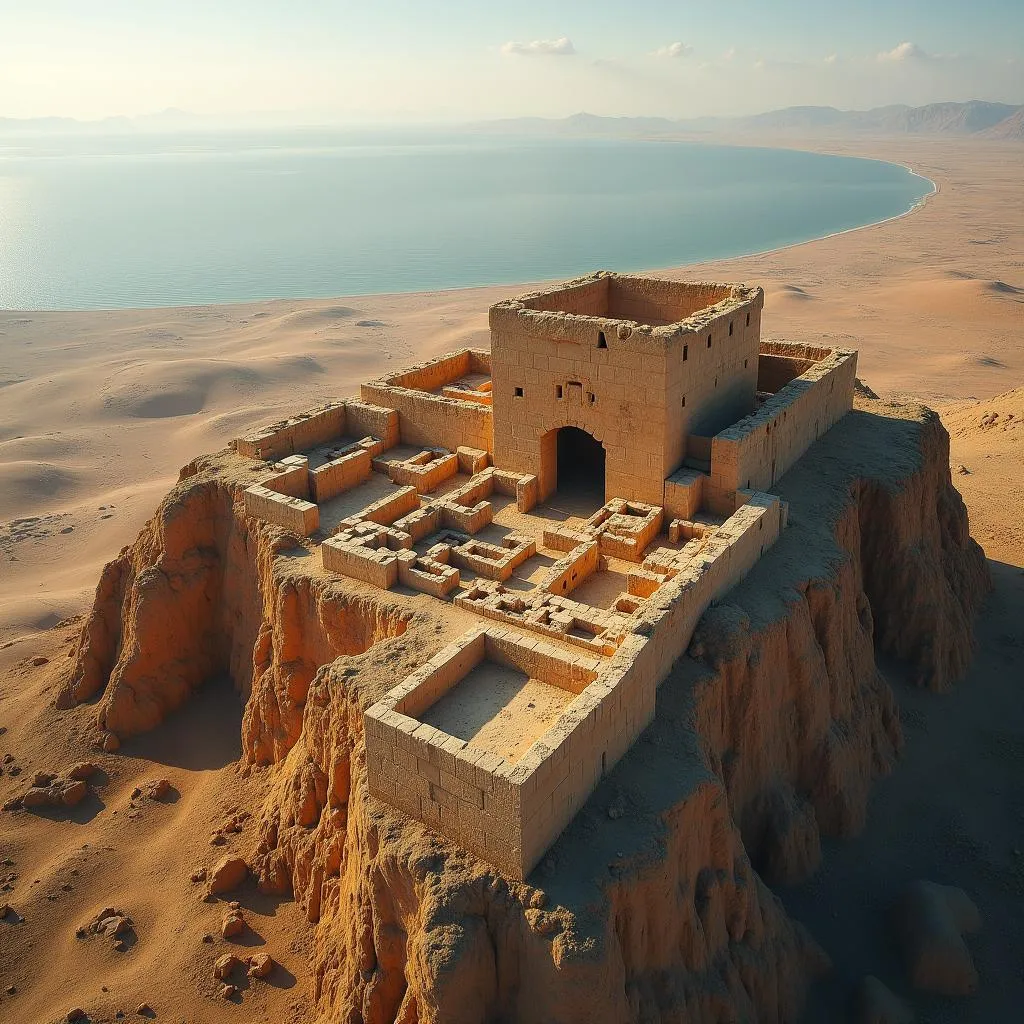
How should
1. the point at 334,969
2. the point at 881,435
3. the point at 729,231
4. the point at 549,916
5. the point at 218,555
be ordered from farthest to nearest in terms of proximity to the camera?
the point at 729,231, the point at 881,435, the point at 218,555, the point at 334,969, the point at 549,916

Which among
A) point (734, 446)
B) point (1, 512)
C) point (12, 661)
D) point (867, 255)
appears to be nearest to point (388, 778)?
point (734, 446)

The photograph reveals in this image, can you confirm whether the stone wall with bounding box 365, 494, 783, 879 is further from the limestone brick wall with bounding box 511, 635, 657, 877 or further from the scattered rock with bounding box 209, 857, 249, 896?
the scattered rock with bounding box 209, 857, 249, 896

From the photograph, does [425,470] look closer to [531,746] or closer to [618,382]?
[618,382]

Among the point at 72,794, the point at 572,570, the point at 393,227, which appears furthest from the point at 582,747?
the point at 393,227

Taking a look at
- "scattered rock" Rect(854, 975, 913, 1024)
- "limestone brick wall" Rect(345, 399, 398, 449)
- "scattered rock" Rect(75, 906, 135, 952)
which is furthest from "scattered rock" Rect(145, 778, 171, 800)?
"scattered rock" Rect(854, 975, 913, 1024)

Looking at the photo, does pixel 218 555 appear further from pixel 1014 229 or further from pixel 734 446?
pixel 1014 229

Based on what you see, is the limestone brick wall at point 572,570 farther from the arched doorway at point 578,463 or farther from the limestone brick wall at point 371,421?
the limestone brick wall at point 371,421
